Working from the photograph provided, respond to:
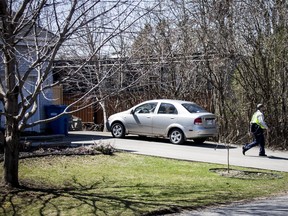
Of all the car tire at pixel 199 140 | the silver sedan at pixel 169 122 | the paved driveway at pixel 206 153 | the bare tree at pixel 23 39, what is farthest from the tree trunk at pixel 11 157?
the car tire at pixel 199 140

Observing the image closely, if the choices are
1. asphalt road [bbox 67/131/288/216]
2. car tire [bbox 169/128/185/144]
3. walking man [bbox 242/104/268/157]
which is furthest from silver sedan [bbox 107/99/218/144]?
walking man [bbox 242/104/268/157]

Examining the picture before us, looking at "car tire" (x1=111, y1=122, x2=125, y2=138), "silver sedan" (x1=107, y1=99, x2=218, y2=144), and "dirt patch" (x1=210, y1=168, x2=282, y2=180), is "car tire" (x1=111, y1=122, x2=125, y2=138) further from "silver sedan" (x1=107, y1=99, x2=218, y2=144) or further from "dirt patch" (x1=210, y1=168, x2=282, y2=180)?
"dirt patch" (x1=210, y1=168, x2=282, y2=180)

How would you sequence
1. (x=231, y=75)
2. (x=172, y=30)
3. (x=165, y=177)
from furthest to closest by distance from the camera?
(x=172, y=30)
(x=231, y=75)
(x=165, y=177)

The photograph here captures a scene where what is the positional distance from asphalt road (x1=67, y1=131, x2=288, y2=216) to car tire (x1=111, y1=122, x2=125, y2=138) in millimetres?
325

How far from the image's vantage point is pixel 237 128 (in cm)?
1981

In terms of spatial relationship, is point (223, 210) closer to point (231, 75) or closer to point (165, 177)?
point (165, 177)

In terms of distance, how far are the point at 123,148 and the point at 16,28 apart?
835 centimetres

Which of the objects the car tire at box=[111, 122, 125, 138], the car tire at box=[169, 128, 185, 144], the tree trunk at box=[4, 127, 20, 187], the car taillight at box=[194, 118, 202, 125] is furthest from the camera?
the car tire at box=[111, 122, 125, 138]

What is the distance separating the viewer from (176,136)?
18.9m

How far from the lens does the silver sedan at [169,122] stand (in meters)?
18.6

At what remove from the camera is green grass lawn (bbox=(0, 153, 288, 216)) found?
28.5 feet

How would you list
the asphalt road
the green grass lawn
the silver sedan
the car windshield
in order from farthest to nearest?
the car windshield → the silver sedan → the asphalt road → the green grass lawn

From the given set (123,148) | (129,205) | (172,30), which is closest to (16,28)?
(129,205)

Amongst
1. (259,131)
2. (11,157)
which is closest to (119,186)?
(11,157)
